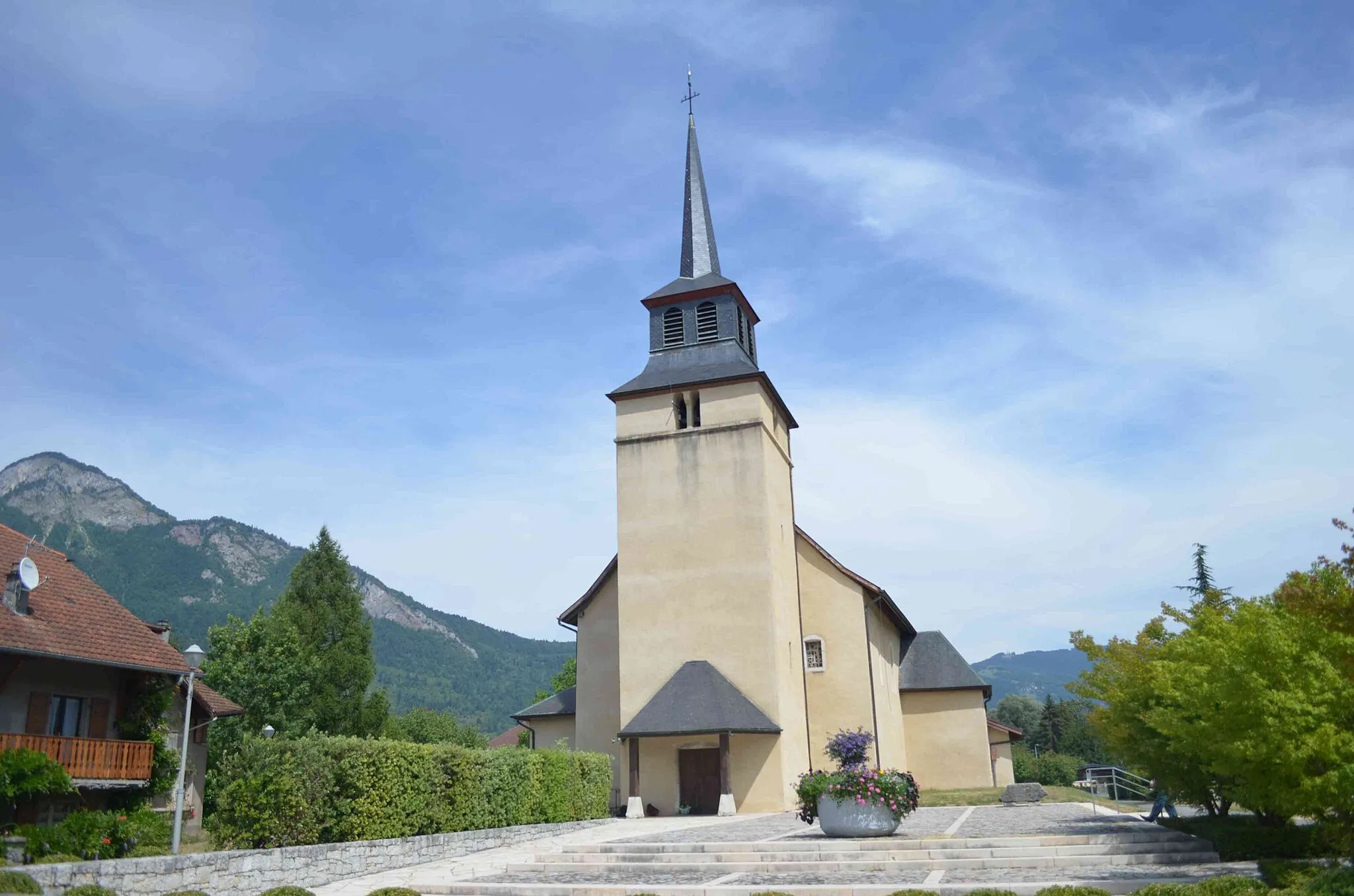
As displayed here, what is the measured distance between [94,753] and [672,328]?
875 inches

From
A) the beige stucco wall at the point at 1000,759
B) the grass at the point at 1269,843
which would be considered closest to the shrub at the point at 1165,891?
the grass at the point at 1269,843

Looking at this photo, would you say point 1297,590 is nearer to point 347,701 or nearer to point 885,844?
point 885,844

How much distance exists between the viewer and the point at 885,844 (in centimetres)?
1681

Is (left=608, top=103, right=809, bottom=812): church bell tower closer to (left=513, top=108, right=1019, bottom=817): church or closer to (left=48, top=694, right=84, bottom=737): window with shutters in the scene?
(left=513, top=108, right=1019, bottom=817): church

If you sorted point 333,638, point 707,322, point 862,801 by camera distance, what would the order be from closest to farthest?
1. point 862,801
2. point 707,322
3. point 333,638

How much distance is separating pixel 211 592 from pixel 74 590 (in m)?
163

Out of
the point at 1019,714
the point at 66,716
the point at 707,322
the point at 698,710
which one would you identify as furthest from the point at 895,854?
the point at 1019,714

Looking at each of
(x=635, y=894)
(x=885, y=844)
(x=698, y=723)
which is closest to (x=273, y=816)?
(x=635, y=894)

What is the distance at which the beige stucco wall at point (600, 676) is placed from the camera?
110 feet

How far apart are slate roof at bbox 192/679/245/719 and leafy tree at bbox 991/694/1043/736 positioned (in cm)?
8008

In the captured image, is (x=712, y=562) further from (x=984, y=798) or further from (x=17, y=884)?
(x=17, y=884)

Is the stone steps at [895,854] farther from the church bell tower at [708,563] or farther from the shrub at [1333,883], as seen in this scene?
the church bell tower at [708,563]

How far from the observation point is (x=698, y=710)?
29031 mm

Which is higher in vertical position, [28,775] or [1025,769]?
[28,775]
